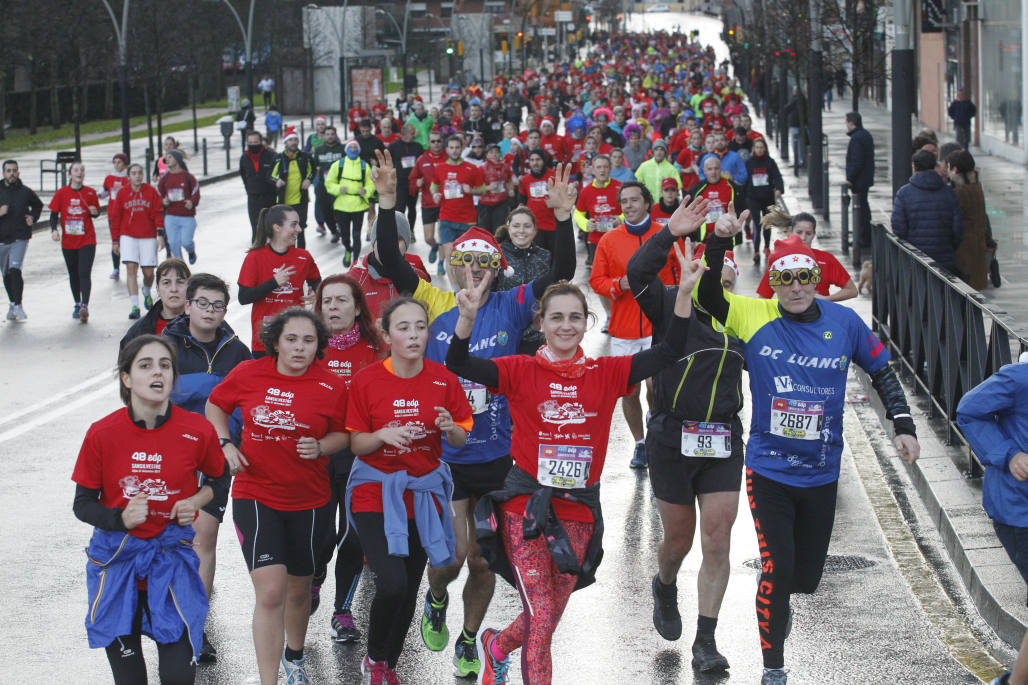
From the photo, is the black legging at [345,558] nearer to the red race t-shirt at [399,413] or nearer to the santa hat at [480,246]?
the red race t-shirt at [399,413]

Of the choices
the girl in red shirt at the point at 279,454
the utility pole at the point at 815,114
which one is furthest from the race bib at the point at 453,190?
the girl in red shirt at the point at 279,454

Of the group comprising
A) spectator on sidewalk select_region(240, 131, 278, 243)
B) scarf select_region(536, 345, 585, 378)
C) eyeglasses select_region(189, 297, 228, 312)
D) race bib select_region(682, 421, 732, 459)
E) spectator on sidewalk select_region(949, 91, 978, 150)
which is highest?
spectator on sidewalk select_region(949, 91, 978, 150)

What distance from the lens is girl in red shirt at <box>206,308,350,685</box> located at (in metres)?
6.41

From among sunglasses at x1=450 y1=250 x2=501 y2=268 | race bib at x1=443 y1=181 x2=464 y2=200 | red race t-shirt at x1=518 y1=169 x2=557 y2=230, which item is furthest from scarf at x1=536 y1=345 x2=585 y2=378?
race bib at x1=443 y1=181 x2=464 y2=200

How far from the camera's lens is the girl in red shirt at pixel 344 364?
24.4 ft

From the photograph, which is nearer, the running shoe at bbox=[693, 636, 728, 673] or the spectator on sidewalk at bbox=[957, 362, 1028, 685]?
the spectator on sidewalk at bbox=[957, 362, 1028, 685]

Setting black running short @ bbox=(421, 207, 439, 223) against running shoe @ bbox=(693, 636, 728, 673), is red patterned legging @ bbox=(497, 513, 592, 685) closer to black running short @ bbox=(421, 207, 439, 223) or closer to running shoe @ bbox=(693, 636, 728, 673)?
running shoe @ bbox=(693, 636, 728, 673)

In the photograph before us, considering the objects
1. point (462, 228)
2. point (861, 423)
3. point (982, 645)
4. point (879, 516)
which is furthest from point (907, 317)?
point (462, 228)

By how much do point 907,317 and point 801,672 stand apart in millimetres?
6700

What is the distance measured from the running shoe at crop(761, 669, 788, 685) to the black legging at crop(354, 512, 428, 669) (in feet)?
4.90

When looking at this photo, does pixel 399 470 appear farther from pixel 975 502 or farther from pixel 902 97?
pixel 902 97

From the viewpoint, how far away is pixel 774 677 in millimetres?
6438

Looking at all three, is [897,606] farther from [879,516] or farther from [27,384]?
[27,384]

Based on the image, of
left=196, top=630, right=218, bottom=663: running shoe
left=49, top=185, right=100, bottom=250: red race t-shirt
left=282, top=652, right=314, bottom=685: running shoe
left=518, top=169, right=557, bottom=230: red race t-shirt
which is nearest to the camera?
left=282, top=652, right=314, bottom=685: running shoe
